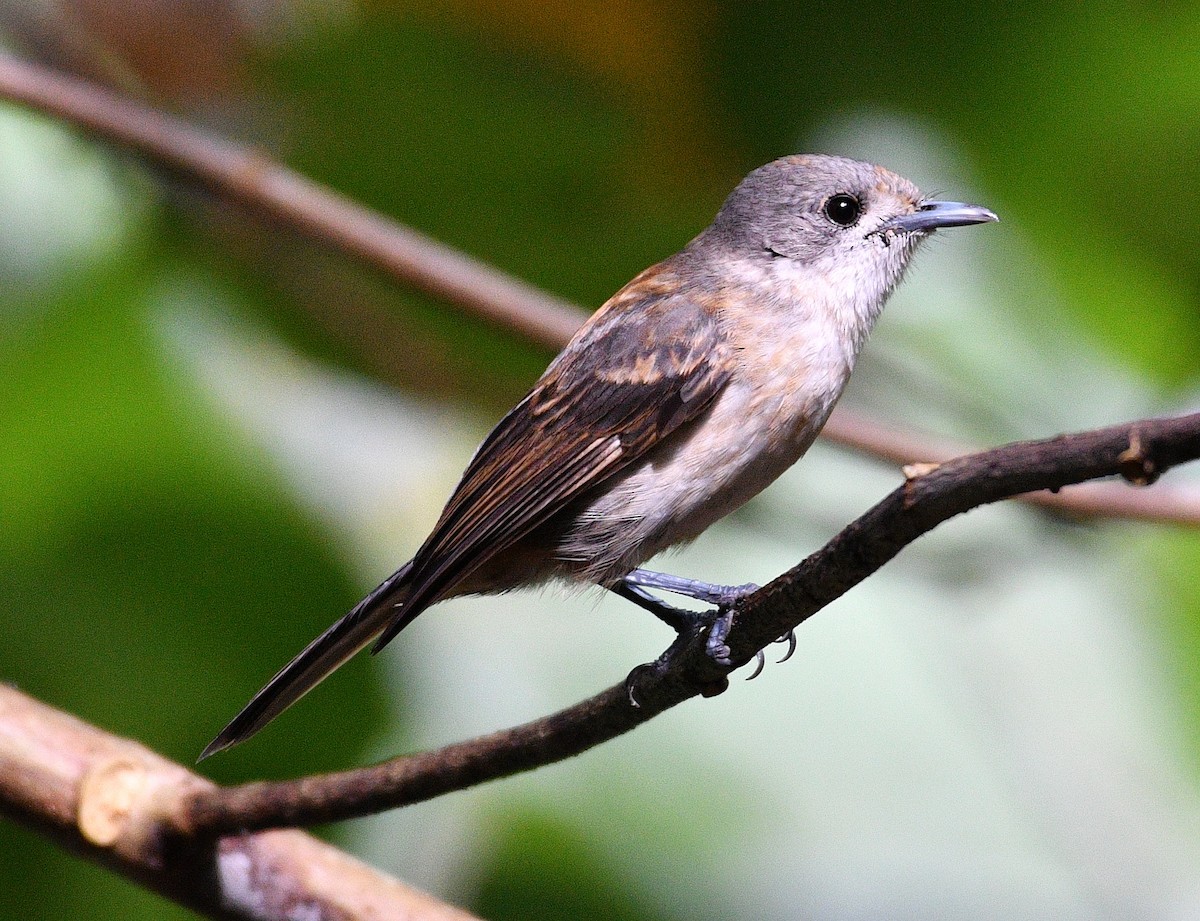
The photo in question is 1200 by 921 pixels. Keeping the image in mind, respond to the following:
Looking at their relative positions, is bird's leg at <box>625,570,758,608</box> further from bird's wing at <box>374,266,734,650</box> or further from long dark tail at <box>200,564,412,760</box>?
long dark tail at <box>200,564,412,760</box>

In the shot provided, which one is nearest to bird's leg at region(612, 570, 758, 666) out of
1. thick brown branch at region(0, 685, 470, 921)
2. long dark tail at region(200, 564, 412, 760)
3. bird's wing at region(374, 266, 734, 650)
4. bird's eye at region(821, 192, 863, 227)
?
bird's wing at region(374, 266, 734, 650)

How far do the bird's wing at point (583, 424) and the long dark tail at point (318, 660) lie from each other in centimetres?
5

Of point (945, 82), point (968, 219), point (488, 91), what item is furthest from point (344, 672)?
point (945, 82)

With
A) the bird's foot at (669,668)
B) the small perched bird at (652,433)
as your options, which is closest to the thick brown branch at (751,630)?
the bird's foot at (669,668)

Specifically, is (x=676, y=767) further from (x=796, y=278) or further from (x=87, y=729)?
(x=87, y=729)

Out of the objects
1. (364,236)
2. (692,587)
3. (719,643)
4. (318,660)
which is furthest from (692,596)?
(364,236)

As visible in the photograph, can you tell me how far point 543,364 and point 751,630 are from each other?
222cm

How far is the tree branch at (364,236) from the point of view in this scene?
294cm

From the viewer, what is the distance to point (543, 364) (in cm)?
387

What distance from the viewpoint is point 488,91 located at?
3461 mm

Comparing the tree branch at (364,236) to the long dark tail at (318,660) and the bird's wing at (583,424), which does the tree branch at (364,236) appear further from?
the long dark tail at (318,660)

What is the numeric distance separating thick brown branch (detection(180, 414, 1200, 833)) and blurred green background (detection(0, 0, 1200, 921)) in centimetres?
110

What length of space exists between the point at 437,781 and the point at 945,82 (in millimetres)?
2001

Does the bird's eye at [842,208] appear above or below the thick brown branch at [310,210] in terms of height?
above
